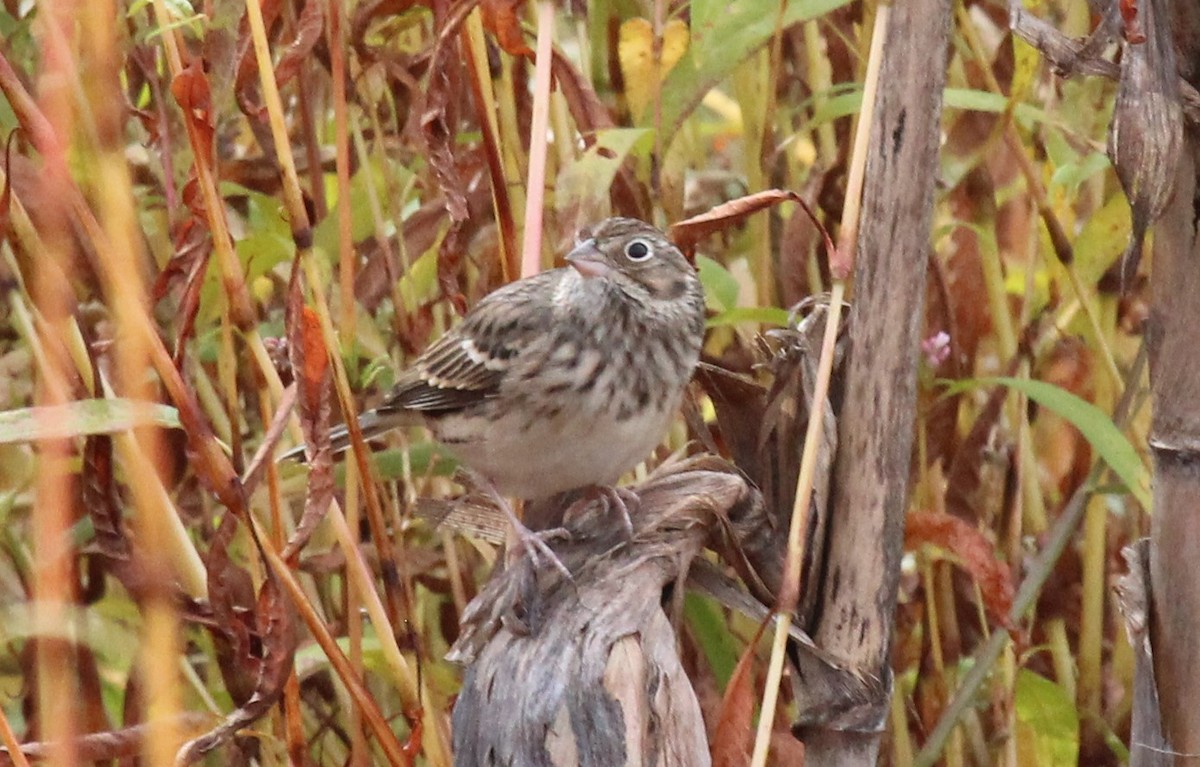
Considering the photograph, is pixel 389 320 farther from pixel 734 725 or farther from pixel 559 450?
pixel 734 725

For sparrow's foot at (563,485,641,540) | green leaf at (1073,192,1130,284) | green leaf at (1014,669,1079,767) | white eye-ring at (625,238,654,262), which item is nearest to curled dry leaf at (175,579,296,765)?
sparrow's foot at (563,485,641,540)

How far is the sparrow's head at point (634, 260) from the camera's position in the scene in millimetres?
1711

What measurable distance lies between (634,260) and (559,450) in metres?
0.24

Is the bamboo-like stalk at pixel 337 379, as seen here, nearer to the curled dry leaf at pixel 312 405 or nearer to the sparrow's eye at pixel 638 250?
the curled dry leaf at pixel 312 405

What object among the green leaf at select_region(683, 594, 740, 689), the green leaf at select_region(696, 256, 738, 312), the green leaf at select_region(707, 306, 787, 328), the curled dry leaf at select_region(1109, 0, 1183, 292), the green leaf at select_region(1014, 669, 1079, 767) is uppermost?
the curled dry leaf at select_region(1109, 0, 1183, 292)

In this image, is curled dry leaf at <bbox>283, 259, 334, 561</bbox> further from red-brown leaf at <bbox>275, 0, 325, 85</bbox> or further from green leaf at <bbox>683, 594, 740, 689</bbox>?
green leaf at <bbox>683, 594, 740, 689</bbox>

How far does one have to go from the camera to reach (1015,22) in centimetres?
104

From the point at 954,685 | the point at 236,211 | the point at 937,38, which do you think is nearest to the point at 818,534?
the point at 937,38

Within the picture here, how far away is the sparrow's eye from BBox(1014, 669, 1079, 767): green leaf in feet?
2.08

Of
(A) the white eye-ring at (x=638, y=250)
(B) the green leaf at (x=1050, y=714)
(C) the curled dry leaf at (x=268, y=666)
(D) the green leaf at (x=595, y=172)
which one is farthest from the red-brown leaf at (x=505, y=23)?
(B) the green leaf at (x=1050, y=714)

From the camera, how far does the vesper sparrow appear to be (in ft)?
Result: 5.70

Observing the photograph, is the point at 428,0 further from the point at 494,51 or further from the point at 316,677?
the point at 316,677

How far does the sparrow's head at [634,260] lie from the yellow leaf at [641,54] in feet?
0.43

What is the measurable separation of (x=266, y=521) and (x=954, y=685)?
A: 34.2 inches
